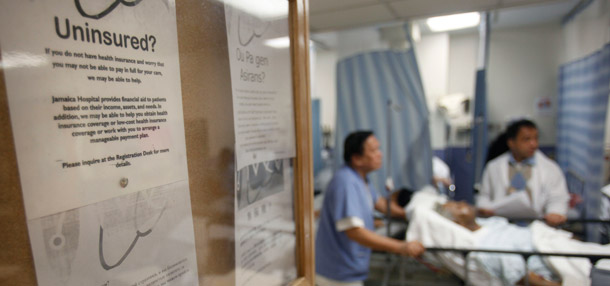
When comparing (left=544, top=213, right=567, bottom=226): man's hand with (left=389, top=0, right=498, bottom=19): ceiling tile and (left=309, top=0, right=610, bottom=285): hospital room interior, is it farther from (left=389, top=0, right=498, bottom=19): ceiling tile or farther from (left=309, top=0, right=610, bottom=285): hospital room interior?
(left=389, top=0, right=498, bottom=19): ceiling tile

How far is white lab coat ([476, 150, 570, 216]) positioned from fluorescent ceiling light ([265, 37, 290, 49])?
5.87 ft

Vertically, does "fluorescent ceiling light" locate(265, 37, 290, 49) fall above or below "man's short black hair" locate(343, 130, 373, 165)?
above

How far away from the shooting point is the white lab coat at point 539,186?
200 cm

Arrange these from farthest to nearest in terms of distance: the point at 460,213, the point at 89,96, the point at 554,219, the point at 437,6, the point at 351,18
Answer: the point at 460,213, the point at 554,219, the point at 351,18, the point at 437,6, the point at 89,96

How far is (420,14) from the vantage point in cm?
153

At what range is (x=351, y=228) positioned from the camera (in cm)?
157

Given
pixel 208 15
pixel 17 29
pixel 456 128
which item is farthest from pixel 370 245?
pixel 456 128

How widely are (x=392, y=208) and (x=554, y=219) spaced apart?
37.3 inches

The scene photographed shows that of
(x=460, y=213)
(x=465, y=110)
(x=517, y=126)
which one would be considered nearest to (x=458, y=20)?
(x=517, y=126)

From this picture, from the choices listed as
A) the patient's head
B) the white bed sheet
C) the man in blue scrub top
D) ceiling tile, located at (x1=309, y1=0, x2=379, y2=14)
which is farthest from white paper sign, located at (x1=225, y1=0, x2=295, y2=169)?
the patient's head

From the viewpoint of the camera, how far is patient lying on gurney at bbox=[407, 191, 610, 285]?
55.6 inches

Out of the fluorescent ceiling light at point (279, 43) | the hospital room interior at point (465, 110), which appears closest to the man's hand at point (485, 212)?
the hospital room interior at point (465, 110)

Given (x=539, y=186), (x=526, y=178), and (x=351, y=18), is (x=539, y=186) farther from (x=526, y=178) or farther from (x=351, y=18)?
(x=351, y=18)

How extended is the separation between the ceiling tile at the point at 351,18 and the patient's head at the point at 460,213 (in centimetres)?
119
